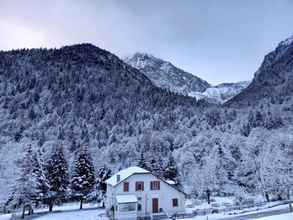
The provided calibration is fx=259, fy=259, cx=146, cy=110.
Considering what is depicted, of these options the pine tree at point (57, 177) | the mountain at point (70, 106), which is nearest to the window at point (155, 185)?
the pine tree at point (57, 177)

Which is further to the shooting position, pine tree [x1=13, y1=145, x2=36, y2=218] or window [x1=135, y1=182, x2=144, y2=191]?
pine tree [x1=13, y1=145, x2=36, y2=218]

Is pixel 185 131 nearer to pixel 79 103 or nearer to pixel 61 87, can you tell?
pixel 79 103

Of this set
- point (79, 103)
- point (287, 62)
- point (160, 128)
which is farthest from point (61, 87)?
point (287, 62)

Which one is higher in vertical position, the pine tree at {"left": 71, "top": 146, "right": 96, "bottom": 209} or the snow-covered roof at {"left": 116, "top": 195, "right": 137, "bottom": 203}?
the pine tree at {"left": 71, "top": 146, "right": 96, "bottom": 209}

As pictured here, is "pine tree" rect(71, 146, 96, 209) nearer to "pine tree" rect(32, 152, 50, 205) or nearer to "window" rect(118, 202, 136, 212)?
"pine tree" rect(32, 152, 50, 205)

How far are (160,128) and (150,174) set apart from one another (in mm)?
71220

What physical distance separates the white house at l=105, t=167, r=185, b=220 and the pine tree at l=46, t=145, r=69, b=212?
9945mm

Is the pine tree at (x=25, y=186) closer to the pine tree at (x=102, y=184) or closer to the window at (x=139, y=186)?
the pine tree at (x=102, y=184)

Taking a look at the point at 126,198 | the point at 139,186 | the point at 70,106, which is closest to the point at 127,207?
the point at 126,198

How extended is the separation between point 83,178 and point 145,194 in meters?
12.5

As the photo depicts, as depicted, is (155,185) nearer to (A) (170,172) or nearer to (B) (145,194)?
(B) (145,194)

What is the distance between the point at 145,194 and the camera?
37562 millimetres

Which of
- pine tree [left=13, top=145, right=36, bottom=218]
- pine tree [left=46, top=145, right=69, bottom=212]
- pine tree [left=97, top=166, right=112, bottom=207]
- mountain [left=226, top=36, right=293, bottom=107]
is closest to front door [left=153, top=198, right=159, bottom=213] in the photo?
pine tree [left=97, top=166, right=112, bottom=207]

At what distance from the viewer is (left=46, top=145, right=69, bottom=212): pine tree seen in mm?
43594
